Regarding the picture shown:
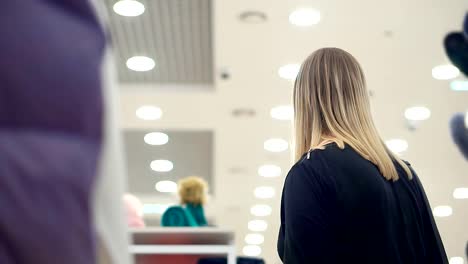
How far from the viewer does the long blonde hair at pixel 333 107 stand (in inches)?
63.3

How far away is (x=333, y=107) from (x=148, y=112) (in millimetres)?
4960

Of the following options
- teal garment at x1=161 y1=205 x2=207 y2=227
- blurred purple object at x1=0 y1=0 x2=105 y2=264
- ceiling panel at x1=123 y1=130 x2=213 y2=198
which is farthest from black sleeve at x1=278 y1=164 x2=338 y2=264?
ceiling panel at x1=123 y1=130 x2=213 y2=198

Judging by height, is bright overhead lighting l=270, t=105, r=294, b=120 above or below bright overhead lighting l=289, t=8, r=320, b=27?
above

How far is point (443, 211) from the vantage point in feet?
31.1

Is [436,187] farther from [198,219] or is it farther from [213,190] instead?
[198,219]

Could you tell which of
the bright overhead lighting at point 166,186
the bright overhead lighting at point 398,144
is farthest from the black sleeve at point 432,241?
the bright overhead lighting at point 166,186

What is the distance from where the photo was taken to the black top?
1442mm

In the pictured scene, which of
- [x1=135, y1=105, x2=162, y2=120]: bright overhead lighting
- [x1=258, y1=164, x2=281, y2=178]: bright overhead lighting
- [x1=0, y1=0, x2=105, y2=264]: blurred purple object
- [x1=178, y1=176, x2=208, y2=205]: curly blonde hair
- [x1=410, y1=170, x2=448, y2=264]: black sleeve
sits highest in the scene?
[x1=258, y1=164, x2=281, y2=178]: bright overhead lighting

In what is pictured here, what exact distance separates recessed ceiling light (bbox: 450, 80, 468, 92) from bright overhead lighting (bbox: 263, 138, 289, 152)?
180cm

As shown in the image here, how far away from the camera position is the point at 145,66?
5570 mm

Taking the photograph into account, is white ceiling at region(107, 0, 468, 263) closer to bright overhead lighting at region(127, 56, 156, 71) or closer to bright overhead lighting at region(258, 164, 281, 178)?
bright overhead lighting at region(258, 164, 281, 178)

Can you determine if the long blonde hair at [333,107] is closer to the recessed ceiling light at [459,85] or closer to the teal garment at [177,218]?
the teal garment at [177,218]

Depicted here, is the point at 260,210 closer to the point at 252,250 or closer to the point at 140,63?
the point at 252,250

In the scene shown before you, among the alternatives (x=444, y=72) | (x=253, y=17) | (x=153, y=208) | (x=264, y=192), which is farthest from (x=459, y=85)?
(x=153, y=208)
